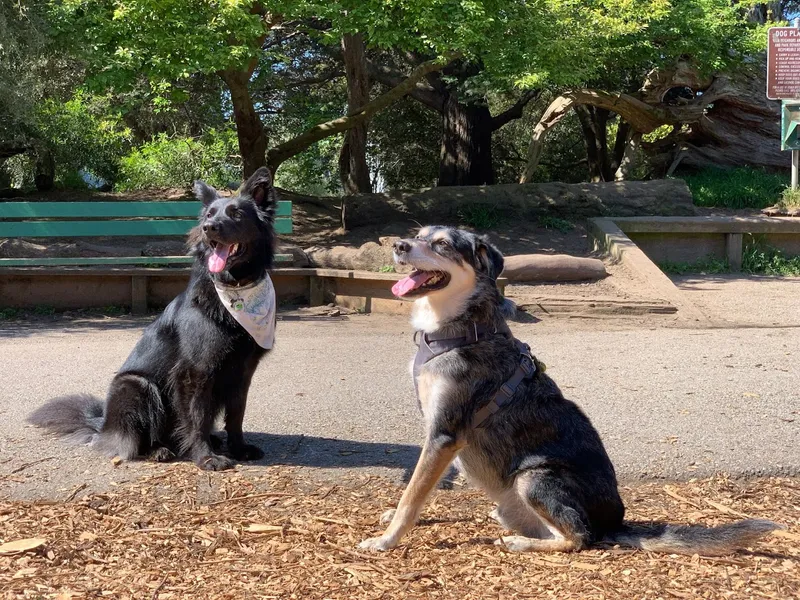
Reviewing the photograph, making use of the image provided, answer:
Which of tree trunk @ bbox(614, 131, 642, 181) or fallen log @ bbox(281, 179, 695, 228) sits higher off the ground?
tree trunk @ bbox(614, 131, 642, 181)

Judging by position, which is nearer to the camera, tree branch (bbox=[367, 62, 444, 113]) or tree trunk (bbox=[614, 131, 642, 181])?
tree branch (bbox=[367, 62, 444, 113])

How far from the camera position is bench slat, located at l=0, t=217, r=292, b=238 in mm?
12133

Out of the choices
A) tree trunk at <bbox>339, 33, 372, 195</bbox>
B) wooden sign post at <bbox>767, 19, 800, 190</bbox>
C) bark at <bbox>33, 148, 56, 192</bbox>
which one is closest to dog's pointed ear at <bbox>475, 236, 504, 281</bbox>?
tree trunk at <bbox>339, 33, 372, 195</bbox>

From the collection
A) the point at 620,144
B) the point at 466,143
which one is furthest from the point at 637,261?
the point at 620,144

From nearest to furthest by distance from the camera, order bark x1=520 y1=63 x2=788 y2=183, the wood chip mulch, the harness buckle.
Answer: the wood chip mulch → the harness buckle → bark x1=520 y1=63 x2=788 y2=183

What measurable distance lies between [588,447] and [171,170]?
16423 mm

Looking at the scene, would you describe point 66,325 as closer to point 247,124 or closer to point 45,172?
point 247,124

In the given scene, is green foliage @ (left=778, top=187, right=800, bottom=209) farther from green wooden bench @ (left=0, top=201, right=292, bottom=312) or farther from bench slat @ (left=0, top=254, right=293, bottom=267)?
bench slat @ (left=0, top=254, right=293, bottom=267)

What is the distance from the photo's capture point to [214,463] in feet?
16.0

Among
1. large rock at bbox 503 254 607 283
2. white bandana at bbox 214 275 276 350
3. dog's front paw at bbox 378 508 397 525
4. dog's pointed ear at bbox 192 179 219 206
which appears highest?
dog's pointed ear at bbox 192 179 219 206

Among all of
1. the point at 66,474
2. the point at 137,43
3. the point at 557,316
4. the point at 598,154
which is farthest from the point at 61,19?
the point at 598,154

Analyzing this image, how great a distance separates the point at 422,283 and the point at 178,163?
52.4ft

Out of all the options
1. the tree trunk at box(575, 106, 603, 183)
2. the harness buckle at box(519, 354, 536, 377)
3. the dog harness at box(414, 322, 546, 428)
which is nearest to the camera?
the dog harness at box(414, 322, 546, 428)

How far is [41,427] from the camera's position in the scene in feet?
18.1
